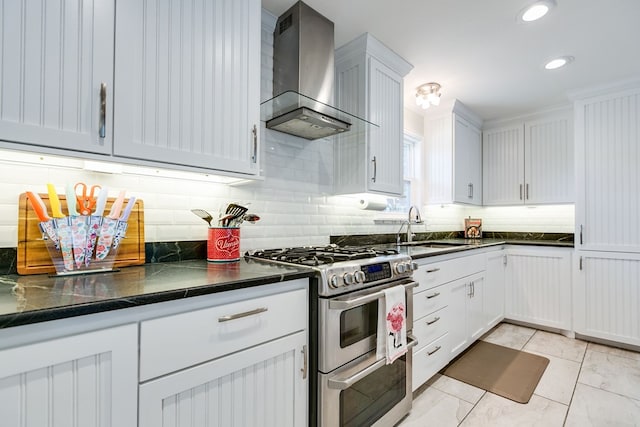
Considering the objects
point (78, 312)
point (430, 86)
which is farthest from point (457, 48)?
point (78, 312)

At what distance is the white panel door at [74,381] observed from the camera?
708mm

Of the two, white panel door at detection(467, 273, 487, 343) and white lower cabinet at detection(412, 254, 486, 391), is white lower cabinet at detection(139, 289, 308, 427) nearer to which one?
white lower cabinet at detection(412, 254, 486, 391)

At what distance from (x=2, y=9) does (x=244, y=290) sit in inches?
45.4

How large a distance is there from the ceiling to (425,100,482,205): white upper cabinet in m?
0.42

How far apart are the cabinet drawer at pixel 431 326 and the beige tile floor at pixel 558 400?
0.36 m

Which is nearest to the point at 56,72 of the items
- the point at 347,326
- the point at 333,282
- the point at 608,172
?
the point at 333,282

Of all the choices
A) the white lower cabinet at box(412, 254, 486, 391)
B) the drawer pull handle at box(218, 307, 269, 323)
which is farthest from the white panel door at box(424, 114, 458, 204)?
the drawer pull handle at box(218, 307, 269, 323)

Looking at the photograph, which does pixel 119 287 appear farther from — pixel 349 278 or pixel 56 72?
pixel 349 278

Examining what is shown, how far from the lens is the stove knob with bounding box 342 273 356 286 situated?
1.40 metres

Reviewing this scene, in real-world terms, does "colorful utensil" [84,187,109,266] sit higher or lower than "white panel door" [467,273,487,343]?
higher

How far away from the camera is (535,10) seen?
1846mm

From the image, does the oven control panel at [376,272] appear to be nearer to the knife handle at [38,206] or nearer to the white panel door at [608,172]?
the knife handle at [38,206]

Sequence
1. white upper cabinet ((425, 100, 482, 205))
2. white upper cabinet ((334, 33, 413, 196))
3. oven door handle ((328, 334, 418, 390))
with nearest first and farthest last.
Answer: oven door handle ((328, 334, 418, 390)), white upper cabinet ((334, 33, 413, 196)), white upper cabinet ((425, 100, 482, 205))

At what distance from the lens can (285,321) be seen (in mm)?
1263
